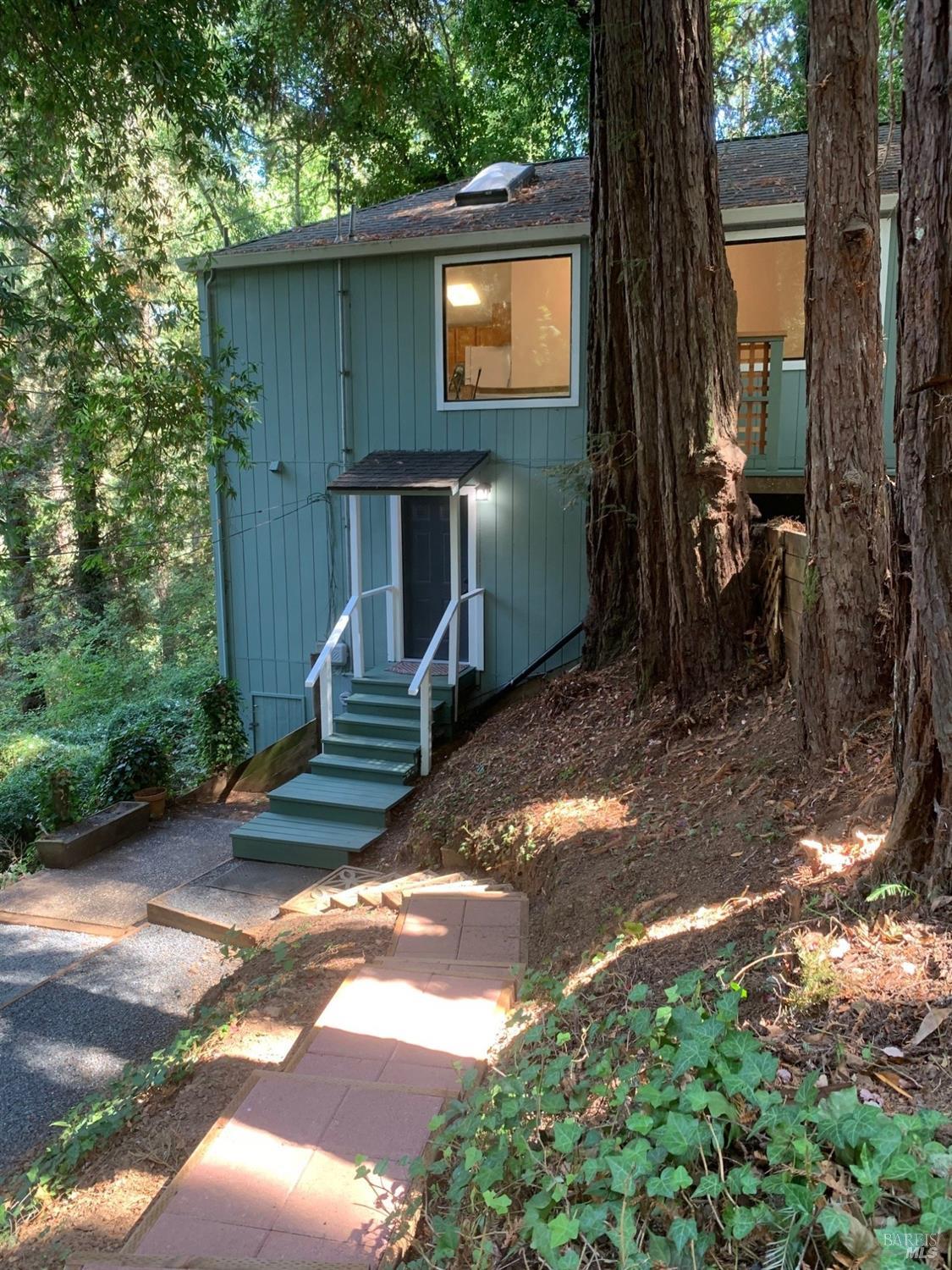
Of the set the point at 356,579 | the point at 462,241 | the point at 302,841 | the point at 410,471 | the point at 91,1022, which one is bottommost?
the point at 91,1022

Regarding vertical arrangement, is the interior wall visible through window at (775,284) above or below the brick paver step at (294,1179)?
above

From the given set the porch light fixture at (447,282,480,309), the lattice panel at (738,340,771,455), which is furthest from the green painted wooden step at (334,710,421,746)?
the porch light fixture at (447,282,480,309)

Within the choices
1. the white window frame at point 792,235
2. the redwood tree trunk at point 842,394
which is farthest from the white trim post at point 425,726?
the white window frame at point 792,235

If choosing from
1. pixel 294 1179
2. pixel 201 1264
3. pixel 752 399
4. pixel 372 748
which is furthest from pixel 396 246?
pixel 201 1264

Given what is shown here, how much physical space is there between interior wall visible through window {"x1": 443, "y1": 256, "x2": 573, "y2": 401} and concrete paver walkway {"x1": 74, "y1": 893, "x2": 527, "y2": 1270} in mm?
6925

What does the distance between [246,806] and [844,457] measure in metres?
7.33

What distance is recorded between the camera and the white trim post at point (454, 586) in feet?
29.7

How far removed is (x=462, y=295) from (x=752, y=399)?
349cm

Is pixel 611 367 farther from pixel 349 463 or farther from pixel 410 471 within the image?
pixel 349 463

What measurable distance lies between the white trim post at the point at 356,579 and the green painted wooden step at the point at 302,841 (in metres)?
2.14

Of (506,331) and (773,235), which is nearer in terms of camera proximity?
(773,235)

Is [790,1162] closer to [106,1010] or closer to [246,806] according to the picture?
[106,1010]

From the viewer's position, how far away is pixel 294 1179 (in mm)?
2535

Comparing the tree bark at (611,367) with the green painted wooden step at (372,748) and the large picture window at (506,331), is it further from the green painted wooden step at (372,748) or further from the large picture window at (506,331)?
the green painted wooden step at (372,748)
